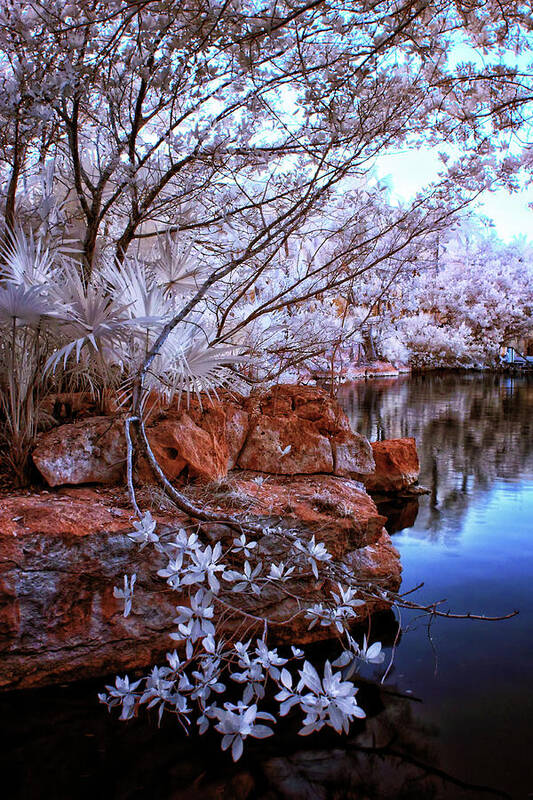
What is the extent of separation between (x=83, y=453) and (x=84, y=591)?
71 centimetres

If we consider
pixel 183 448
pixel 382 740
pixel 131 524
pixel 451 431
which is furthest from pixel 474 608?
pixel 451 431

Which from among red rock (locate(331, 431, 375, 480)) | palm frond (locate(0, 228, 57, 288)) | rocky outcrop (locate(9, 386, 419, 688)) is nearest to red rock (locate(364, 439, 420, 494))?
red rock (locate(331, 431, 375, 480))

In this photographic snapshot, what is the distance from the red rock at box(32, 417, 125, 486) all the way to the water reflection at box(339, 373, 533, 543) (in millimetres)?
2598

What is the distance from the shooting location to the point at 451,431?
892cm

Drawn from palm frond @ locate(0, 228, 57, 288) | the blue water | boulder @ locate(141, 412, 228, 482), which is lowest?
the blue water

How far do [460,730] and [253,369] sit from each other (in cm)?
304

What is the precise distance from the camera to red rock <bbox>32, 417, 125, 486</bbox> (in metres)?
2.55

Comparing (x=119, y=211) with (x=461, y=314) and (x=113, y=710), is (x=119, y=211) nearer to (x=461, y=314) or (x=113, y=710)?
(x=113, y=710)

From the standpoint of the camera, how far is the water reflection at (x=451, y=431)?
199 inches

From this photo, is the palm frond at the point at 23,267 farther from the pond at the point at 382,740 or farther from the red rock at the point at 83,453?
the pond at the point at 382,740

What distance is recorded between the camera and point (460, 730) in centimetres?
199

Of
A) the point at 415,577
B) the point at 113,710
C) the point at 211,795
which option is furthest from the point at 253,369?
the point at 211,795

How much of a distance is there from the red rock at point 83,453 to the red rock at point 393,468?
2.84 metres

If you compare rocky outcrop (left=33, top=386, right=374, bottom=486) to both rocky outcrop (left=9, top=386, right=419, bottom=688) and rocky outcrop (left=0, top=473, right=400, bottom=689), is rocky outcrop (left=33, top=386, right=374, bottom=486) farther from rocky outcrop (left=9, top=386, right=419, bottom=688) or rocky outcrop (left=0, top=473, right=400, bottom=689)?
rocky outcrop (left=0, top=473, right=400, bottom=689)
